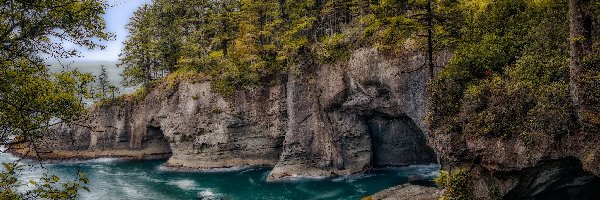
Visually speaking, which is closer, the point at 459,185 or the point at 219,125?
the point at 459,185

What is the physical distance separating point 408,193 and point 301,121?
691 inches

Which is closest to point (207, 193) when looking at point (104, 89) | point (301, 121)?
point (301, 121)

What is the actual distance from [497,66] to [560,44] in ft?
10.7

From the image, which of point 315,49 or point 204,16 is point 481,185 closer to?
point 315,49

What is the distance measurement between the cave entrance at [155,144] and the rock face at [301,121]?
0.57 feet

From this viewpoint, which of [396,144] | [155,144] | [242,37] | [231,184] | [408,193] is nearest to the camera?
[408,193]

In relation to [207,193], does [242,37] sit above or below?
above

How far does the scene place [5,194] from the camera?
977 cm

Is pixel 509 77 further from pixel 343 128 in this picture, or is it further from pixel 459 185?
pixel 343 128

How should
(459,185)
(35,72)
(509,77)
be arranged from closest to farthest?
1. (35,72)
2. (509,77)
3. (459,185)

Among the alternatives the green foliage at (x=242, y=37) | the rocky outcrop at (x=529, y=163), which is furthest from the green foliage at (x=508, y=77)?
the green foliage at (x=242, y=37)

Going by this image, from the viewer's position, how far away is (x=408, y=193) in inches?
1169

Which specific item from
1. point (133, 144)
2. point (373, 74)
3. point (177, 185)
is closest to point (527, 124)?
point (373, 74)

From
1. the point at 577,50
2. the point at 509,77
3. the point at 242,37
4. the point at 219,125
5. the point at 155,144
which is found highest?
the point at 242,37
